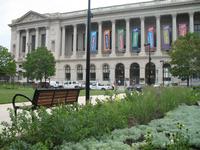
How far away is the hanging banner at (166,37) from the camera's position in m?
75.5

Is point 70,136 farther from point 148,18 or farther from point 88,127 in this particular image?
point 148,18

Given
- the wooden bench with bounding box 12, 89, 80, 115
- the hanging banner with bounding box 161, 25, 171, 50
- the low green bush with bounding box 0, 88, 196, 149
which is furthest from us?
the hanging banner with bounding box 161, 25, 171, 50

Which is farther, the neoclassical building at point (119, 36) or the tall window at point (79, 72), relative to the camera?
the tall window at point (79, 72)

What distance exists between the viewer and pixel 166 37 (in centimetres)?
7588

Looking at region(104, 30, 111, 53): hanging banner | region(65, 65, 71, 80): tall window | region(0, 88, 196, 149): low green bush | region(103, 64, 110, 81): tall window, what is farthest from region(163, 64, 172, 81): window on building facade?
region(0, 88, 196, 149): low green bush

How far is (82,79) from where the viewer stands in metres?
90.5

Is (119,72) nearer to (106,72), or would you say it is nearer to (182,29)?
(106,72)

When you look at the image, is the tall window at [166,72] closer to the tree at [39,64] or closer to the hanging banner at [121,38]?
the hanging banner at [121,38]

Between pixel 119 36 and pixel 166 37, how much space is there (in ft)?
42.0

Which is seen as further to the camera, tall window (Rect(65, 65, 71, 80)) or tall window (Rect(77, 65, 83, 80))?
tall window (Rect(65, 65, 71, 80))

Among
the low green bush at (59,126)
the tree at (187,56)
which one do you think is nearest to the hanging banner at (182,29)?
the tree at (187,56)

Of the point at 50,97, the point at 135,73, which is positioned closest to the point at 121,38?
the point at 135,73

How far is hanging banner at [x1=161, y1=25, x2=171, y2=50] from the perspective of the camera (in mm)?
75475

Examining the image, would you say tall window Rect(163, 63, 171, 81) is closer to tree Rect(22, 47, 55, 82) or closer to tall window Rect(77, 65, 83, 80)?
tall window Rect(77, 65, 83, 80)
